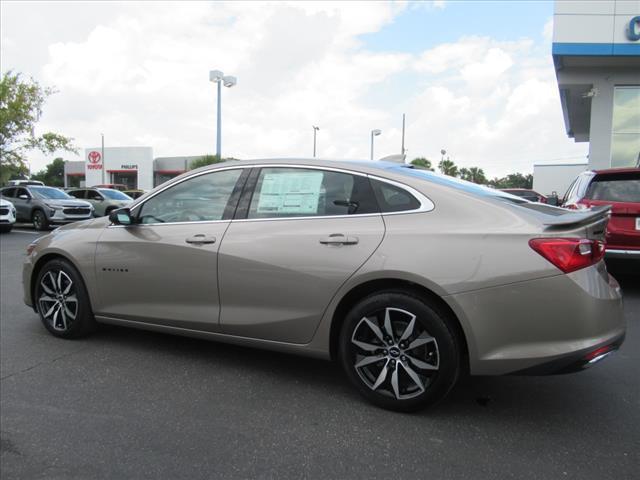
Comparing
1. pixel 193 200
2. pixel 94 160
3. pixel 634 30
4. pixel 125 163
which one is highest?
pixel 634 30

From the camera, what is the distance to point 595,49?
1464cm

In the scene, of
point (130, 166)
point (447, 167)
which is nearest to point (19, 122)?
point (130, 166)

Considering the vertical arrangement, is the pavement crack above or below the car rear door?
below

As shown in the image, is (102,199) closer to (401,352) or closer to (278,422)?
(278,422)

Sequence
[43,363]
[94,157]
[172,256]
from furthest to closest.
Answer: [94,157] → [43,363] → [172,256]

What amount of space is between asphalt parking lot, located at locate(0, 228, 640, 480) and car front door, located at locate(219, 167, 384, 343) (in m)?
0.47

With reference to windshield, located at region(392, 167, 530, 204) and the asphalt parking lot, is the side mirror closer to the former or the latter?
the asphalt parking lot

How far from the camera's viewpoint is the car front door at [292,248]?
3.15 metres

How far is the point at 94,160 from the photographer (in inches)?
2084

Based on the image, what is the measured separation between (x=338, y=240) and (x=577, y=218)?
1375 mm

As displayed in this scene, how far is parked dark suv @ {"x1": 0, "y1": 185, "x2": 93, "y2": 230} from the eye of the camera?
16359mm

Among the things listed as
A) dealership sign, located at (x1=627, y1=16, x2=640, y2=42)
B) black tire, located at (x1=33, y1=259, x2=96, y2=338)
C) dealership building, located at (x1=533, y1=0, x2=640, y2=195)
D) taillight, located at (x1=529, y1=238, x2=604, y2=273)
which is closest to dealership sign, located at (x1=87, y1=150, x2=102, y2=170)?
dealership building, located at (x1=533, y1=0, x2=640, y2=195)

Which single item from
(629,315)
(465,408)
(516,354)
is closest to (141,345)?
(465,408)

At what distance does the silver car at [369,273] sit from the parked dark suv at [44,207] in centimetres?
1386
